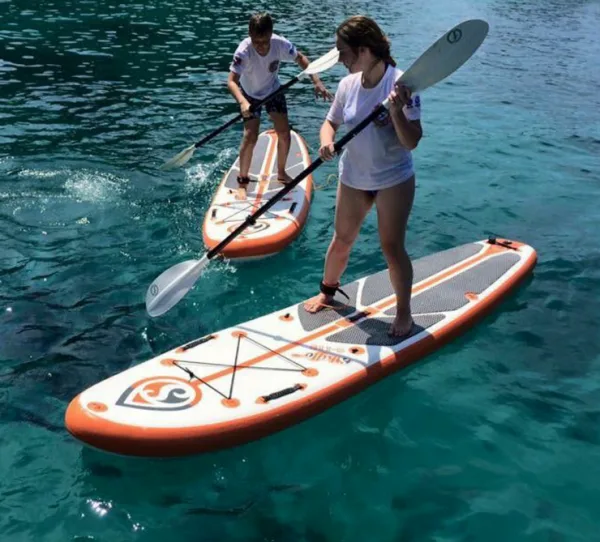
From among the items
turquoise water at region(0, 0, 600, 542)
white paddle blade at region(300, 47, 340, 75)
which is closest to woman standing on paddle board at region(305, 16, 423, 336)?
turquoise water at region(0, 0, 600, 542)

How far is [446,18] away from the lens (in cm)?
2697

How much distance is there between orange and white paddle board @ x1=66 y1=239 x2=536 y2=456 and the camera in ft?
13.6

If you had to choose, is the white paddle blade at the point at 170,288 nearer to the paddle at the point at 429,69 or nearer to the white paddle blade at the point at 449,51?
the paddle at the point at 429,69

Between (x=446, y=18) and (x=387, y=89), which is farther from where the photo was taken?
(x=446, y=18)

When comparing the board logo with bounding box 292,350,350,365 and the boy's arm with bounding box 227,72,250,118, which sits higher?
the boy's arm with bounding box 227,72,250,118

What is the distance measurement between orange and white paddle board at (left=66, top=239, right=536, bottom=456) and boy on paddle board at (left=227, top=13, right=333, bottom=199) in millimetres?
2694

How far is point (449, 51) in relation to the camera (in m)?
4.65

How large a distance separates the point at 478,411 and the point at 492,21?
25.1 meters

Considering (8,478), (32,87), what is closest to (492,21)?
(32,87)

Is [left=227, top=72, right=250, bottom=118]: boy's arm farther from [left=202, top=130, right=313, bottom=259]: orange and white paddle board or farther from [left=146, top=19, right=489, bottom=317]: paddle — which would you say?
[left=146, top=19, right=489, bottom=317]: paddle

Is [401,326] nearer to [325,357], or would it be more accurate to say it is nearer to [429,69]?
[325,357]

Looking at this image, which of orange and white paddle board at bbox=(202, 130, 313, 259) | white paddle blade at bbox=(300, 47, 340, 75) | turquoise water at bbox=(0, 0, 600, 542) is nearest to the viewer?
turquoise water at bbox=(0, 0, 600, 542)

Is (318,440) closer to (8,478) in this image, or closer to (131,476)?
(131,476)

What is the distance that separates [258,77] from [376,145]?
3570mm
